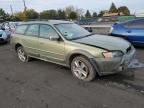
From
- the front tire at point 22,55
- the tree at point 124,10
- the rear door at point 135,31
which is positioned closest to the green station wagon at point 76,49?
the front tire at point 22,55

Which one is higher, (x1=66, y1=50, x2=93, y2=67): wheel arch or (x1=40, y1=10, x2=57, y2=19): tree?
(x1=66, y1=50, x2=93, y2=67): wheel arch

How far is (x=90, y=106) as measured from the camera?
3.95 metres

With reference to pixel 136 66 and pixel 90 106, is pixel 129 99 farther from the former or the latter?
pixel 136 66

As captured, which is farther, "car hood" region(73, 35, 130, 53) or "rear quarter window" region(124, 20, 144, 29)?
"rear quarter window" region(124, 20, 144, 29)

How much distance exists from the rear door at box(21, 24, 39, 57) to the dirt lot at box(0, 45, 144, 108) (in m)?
0.71

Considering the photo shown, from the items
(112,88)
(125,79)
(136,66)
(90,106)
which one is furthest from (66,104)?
(136,66)

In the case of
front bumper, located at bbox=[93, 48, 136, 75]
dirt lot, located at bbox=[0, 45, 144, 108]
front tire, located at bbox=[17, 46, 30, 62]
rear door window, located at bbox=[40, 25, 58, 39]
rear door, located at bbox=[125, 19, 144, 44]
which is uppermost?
rear door window, located at bbox=[40, 25, 58, 39]

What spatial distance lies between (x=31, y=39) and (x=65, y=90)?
8.84 feet

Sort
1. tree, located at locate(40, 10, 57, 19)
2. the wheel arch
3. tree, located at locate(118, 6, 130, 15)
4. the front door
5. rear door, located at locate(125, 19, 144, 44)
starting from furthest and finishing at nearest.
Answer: tree, located at locate(118, 6, 130, 15), tree, located at locate(40, 10, 57, 19), rear door, located at locate(125, 19, 144, 44), the front door, the wheel arch

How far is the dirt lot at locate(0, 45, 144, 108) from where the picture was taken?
4.10 m

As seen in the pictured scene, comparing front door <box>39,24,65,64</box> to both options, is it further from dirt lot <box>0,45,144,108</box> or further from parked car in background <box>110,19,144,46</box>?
parked car in background <box>110,19,144,46</box>

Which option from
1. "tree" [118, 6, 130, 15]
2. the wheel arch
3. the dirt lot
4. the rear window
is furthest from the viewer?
"tree" [118, 6, 130, 15]

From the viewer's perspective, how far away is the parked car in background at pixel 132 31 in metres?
8.84

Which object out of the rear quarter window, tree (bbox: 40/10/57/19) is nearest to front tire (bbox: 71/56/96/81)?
the rear quarter window
